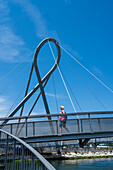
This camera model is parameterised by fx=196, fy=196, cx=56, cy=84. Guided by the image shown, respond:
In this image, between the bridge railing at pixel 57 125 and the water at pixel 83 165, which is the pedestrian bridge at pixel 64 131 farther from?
the water at pixel 83 165

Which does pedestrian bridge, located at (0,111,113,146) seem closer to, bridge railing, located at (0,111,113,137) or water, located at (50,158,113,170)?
bridge railing, located at (0,111,113,137)

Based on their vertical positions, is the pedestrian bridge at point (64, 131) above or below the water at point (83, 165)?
above

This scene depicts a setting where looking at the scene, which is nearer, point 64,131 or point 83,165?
point 64,131

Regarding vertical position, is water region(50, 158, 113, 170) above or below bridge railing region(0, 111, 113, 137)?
below

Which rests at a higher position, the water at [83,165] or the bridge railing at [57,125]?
the bridge railing at [57,125]

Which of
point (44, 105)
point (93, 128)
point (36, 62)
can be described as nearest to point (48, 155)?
point (44, 105)

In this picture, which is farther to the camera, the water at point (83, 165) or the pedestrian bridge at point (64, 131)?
the water at point (83, 165)

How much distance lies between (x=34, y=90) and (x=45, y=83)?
96.8 inches

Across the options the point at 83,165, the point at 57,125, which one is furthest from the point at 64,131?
the point at 83,165

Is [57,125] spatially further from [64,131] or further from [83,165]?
[83,165]

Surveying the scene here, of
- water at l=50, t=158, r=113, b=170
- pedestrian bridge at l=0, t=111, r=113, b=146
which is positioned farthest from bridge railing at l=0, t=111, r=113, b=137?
water at l=50, t=158, r=113, b=170

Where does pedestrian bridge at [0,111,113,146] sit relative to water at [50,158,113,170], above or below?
above

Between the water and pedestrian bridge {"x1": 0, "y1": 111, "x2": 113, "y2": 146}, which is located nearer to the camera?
pedestrian bridge {"x1": 0, "y1": 111, "x2": 113, "y2": 146}

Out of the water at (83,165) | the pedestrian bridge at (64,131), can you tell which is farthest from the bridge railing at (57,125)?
the water at (83,165)
